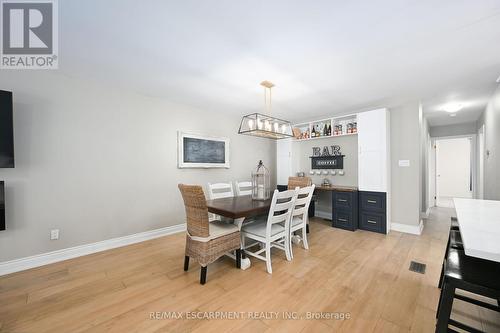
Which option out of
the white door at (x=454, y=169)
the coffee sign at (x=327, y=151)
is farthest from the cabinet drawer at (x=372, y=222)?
the white door at (x=454, y=169)

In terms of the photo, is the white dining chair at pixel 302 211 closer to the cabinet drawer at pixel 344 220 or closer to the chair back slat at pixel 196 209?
the chair back slat at pixel 196 209

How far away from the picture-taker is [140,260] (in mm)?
2539

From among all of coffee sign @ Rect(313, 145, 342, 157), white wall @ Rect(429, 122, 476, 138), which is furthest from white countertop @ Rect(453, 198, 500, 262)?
white wall @ Rect(429, 122, 476, 138)

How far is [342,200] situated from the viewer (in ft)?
12.6

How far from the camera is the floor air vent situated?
2.26 m

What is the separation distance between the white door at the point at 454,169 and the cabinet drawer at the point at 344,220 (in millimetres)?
5808

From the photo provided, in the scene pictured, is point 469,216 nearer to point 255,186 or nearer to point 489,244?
point 489,244

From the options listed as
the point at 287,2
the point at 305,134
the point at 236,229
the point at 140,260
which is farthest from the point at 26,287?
the point at 305,134

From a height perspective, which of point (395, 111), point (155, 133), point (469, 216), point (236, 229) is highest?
point (395, 111)

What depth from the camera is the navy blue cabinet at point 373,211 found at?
3.52 metres

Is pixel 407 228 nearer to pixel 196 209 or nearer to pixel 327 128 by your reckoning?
pixel 327 128

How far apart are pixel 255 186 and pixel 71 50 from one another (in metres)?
2.57

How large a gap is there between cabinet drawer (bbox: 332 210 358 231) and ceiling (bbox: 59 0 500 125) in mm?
2160

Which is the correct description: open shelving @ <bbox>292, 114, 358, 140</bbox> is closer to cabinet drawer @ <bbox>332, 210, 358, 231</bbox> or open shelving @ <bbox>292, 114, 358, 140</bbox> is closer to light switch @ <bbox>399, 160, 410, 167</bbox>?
light switch @ <bbox>399, 160, 410, 167</bbox>
